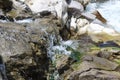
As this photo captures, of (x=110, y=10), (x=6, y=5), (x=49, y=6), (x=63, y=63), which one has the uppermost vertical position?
(x=6, y=5)

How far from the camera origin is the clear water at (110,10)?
14.0m

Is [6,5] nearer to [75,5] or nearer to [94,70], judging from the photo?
[75,5]

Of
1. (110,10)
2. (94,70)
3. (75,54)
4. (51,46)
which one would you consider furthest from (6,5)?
(110,10)

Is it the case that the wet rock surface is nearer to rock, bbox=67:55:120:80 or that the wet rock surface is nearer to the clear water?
rock, bbox=67:55:120:80

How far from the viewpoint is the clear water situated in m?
14.0

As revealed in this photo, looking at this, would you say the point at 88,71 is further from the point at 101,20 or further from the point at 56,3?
the point at 101,20

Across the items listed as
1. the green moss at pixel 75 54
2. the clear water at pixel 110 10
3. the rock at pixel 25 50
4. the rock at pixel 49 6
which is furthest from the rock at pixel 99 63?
the clear water at pixel 110 10

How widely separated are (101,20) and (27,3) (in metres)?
3.48

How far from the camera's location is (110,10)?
1555cm

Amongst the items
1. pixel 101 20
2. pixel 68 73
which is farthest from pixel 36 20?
pixel 101 20

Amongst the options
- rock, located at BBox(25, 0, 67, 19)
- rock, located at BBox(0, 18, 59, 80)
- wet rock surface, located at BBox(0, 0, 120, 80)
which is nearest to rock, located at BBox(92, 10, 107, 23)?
wet rock surface, located at BBox(0, 0, 120, 80)

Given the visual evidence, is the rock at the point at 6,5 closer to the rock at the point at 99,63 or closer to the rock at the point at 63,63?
the rock at the point at 63,63

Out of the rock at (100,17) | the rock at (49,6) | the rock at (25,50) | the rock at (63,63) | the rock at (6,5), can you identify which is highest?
the rock at (6,5)

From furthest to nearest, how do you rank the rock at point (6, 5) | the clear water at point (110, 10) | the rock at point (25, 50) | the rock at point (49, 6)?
the clear water at point (110, 10)
the rock at point (49, 6)
the rock at point (6, 5)
the rock at point (25, 50)
